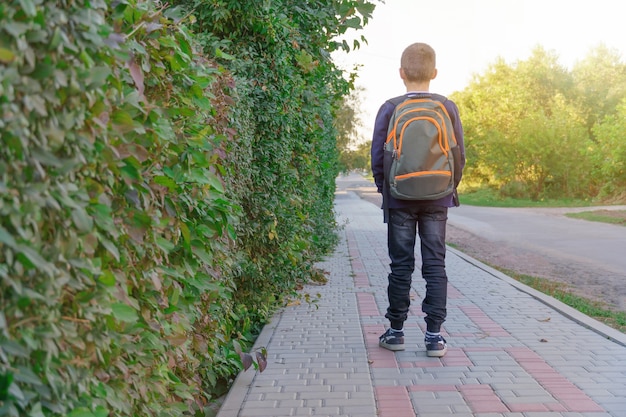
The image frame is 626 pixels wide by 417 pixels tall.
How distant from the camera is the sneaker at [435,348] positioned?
5.09 metres

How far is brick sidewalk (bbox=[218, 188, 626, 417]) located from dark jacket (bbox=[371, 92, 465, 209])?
115 centimetres

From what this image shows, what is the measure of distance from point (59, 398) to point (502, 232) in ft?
62.0

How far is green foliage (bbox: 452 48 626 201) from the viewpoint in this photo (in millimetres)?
41656

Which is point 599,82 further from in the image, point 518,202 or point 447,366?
point 447,366

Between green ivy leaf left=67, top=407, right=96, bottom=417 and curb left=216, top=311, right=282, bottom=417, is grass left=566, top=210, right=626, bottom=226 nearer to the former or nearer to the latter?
curb left=216, top=311, right=282, bottom=417

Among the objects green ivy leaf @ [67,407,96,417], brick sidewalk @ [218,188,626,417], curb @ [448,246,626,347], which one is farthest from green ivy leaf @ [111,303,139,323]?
curb @ [448,246,626,347]

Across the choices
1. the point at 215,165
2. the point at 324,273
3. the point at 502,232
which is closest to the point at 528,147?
the point at 502,232

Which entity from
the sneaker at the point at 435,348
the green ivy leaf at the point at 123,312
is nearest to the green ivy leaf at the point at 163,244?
the green ivy leaf at the point at 123,312

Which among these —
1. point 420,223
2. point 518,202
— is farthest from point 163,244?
point 518,202

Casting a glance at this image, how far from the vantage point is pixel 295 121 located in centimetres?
724

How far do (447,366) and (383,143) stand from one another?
1.69 m

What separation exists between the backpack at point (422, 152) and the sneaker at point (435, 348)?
42.2 inches

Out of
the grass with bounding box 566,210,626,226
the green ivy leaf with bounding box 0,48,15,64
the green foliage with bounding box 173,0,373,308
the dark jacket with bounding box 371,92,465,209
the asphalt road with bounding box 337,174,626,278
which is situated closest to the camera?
the green ivy leaf with bounding box 0,48,15,64

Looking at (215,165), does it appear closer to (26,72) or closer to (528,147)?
(26,72)
